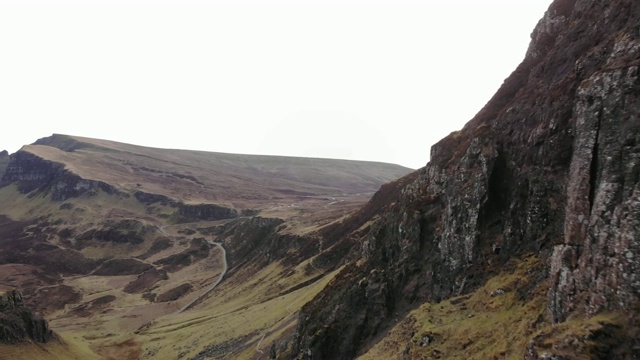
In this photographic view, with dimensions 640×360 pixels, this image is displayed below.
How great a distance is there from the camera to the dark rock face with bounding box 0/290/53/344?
255 ft

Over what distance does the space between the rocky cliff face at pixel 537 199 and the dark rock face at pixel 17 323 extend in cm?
6128

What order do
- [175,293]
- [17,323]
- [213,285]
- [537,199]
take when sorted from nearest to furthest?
[537,199] → [17,323] → [213,285] → [175,293]

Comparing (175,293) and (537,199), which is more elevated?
(537,199)

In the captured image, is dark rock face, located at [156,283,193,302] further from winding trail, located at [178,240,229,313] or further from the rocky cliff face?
the rocky cliff face

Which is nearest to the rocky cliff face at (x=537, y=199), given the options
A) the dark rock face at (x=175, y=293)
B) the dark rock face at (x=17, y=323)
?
the dark rock face at (x=17, y=323)

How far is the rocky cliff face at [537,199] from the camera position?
22.1 meters

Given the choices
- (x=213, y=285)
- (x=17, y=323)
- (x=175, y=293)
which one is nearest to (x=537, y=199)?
(x=17, y=323)

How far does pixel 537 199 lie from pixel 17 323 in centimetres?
9410

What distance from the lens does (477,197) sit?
38.0 m

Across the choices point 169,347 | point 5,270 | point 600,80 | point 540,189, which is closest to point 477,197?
point 540,189

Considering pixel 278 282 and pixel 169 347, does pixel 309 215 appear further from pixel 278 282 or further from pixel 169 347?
pixel 169 347

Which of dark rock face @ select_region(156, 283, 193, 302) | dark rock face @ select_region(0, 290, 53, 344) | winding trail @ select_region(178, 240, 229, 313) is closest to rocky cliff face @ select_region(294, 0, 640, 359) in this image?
dark rock face @ select_region(0, 290, 53, 344)

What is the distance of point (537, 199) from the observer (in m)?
32.7

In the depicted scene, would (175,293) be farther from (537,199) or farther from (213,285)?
(537,199)
